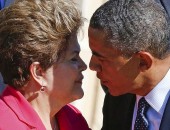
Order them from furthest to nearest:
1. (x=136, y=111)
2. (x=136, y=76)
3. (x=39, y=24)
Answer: (x=136, y=111) < (x=136, y=76) < (x=39, y=24)

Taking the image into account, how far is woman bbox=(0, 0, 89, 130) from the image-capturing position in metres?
2.79

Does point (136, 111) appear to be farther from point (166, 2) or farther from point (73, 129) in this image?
point (166, 2)

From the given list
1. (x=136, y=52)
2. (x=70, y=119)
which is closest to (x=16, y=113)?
(x=70, y=119)

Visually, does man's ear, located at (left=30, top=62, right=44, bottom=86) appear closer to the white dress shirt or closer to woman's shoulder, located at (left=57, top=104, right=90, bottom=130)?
woman's shoulder, located at (left=57, top=104, right=90, bottom=130)

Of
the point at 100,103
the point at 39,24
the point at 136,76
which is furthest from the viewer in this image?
the point at 100,103

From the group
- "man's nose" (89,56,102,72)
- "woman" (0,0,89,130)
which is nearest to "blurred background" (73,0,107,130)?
"man's nose" (89,56,102,72)

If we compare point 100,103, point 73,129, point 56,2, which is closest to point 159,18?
point 56,2

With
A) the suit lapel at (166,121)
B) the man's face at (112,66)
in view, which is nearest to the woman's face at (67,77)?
the man's face at (112,66)

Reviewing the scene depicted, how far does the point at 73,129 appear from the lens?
320cm

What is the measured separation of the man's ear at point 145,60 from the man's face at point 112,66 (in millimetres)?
31

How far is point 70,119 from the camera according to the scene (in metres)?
3.22

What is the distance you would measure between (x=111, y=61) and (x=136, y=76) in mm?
158

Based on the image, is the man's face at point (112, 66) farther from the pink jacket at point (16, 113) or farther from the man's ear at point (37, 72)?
the pink jacket at point (16, 113)

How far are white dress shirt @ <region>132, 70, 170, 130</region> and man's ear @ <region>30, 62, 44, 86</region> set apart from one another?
60 centimetres
